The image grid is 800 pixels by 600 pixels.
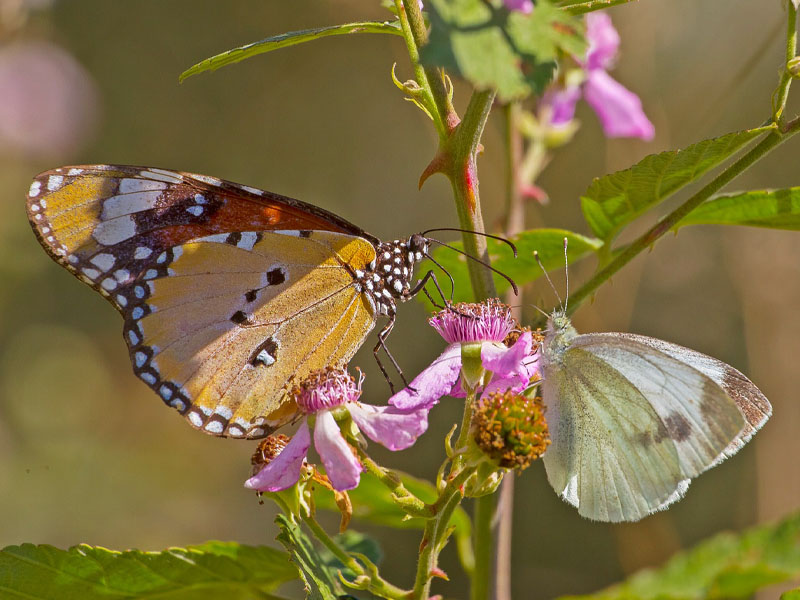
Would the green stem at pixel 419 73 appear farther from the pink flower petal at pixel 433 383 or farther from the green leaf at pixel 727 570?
the green leaf at pixel 727 570

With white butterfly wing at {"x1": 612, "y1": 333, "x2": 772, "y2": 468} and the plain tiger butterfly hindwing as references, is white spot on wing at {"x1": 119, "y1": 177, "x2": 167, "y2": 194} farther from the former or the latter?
white butterfly wing at {"x1": 612, "y1": 333, "x2": 772, "y2": 468}

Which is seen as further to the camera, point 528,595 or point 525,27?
point 528,595

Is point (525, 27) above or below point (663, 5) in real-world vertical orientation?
below

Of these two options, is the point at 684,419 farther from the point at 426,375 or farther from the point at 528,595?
the point at 528,595

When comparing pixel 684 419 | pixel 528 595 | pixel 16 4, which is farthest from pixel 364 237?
pixel 528 595

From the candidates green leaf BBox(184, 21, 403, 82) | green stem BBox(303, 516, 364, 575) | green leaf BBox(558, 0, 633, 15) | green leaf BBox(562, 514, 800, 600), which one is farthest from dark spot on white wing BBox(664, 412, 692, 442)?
green leaf BBox(184, 21, 403, 82)

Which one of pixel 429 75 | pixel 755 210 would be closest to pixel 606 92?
pixel 755 210
